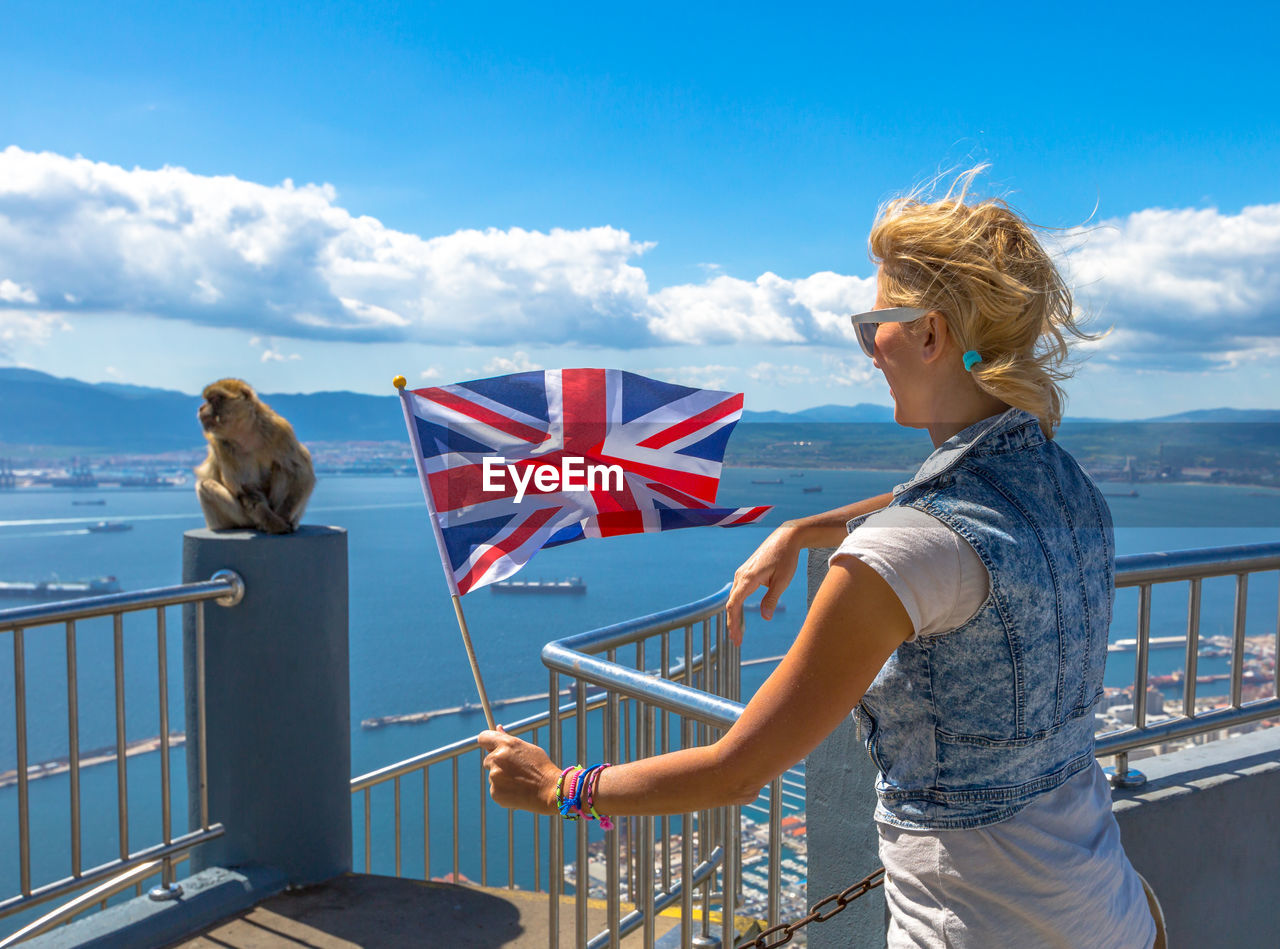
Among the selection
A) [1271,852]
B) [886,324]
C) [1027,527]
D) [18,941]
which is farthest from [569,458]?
[18,941]

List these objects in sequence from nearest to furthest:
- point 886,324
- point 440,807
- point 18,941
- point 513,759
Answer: point 886,324, point 513,759, point 18,941, point 440,807

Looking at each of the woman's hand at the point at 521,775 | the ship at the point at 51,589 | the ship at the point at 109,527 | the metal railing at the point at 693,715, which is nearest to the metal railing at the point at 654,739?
the metal railing at the point at 693,715

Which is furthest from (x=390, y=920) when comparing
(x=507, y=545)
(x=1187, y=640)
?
(x=1187, y=640)

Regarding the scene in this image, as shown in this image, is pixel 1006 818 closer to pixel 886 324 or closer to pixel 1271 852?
pixel 886 324

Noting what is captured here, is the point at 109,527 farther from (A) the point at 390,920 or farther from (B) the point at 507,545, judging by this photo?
(B) the point at 507,545

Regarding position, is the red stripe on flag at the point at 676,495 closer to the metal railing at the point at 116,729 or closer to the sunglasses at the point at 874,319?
the sunglasses at the point at 874,319

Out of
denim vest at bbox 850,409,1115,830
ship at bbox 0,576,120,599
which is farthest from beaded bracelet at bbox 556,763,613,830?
ship at bbox 0,576,120,599

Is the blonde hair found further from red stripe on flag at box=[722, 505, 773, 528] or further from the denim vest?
red stripe on flag at box=[722, 505, 773, 528]
